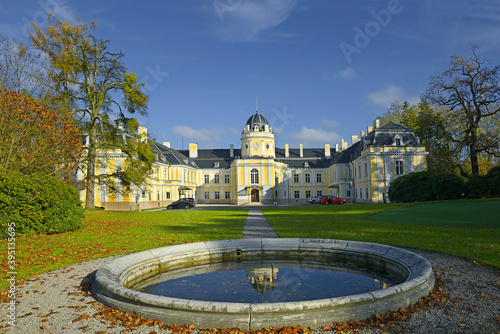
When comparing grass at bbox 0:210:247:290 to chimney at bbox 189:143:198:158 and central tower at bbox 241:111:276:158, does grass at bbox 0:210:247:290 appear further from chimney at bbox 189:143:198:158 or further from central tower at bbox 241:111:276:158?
chimney at bbox 189:143:198:158

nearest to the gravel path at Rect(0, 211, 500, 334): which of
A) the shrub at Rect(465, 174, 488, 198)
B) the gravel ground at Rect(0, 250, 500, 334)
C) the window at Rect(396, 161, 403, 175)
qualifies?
the gravel ground at Rect(0, 250, 500, 334)

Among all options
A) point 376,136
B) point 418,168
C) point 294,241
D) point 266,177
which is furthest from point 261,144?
point 294,241

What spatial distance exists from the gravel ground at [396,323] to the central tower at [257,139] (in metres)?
51.5

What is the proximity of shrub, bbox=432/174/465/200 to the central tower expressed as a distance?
30.6 m

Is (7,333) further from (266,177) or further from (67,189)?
(266,177)

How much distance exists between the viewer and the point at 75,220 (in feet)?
46.7

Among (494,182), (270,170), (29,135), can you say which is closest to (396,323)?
(29,135)

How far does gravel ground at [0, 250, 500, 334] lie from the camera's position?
4.51 m

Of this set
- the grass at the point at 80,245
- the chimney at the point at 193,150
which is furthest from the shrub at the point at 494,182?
the chimney at the point at 193,150

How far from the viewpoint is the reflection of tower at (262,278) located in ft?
22.1

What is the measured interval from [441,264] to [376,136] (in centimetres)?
3977

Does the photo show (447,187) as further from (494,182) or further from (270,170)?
(270,170)

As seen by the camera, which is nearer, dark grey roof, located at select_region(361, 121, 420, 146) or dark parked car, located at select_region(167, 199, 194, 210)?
dark parked car, located at select_region(167, 199, 194, 210)

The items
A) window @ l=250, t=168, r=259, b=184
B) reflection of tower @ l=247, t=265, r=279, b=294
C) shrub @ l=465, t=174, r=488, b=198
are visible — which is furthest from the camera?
window @ l=250, t=168, r=259, b=184
